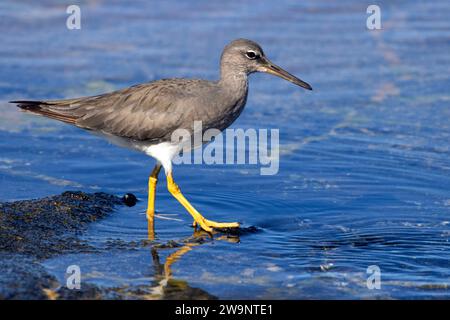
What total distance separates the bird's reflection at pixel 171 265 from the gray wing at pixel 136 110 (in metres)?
0.94

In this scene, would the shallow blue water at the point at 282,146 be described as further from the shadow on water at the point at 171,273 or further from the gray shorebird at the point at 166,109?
the gray shorebird at the point at 166,109

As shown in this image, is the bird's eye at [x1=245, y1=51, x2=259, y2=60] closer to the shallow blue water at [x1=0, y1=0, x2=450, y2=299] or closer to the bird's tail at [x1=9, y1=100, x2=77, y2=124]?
the shallow blue water at [x1=0, y1=0, x2=450, y2=299]

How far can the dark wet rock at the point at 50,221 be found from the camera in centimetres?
713

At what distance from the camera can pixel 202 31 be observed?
1397cm

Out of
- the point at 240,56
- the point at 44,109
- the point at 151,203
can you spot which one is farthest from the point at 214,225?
the point at 44,109

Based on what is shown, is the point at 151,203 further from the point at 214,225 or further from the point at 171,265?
the point at 171,265

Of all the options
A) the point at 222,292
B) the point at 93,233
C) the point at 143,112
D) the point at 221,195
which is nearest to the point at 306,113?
the point at 221,195

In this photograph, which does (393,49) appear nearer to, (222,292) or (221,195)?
(221,195)

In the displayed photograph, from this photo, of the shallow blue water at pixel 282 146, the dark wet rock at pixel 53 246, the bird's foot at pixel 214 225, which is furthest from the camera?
the bird's foot at pixel 214 225

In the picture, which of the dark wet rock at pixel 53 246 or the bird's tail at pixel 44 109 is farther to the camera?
the bird's tail at pixel 44 109

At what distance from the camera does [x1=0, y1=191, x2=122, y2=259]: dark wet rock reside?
7.13 m

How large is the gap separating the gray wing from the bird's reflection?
3.07 feet

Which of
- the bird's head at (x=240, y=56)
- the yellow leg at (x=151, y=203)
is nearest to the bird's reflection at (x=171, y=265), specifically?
the yellow leg at (x=151, y=203)

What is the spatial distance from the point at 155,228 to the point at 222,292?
1629mm
